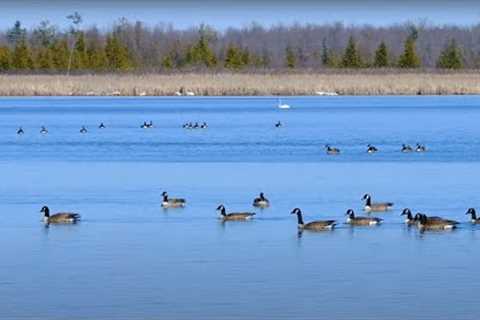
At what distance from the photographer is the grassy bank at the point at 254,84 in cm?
4756

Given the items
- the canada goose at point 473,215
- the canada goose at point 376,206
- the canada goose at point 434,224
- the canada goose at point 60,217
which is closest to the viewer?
the canada goose at point 434,224

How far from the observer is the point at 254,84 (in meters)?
48.5

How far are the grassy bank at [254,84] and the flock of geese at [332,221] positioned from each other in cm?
3066

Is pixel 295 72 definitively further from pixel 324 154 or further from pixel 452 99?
pixel 324 154

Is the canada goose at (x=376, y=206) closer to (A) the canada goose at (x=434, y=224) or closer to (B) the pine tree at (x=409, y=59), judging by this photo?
(A) the canada goose at (x=434, y=224)

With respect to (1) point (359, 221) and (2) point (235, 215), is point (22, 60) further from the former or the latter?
(1) point (359, 221)

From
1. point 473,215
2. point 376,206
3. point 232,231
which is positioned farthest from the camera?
point 376,206

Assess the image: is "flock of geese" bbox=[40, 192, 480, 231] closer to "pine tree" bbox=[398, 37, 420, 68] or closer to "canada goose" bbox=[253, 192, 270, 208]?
"canada goose" bbox=[253, 192, 270, 208]

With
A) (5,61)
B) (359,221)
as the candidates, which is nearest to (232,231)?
(359,221)

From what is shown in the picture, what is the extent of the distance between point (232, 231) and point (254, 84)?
34.6 m

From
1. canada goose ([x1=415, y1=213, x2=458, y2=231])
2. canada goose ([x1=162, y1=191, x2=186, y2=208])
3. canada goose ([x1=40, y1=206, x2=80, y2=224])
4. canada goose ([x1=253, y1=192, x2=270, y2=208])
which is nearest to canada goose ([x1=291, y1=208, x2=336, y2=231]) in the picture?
canada goose ([x1=415, y1=213, x2=458, y2=231])

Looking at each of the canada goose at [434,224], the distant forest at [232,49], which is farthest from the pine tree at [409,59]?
the canada goose at [434,224]

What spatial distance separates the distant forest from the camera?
70.2m

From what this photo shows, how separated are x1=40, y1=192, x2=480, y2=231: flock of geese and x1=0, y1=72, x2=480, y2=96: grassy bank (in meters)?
30.7
